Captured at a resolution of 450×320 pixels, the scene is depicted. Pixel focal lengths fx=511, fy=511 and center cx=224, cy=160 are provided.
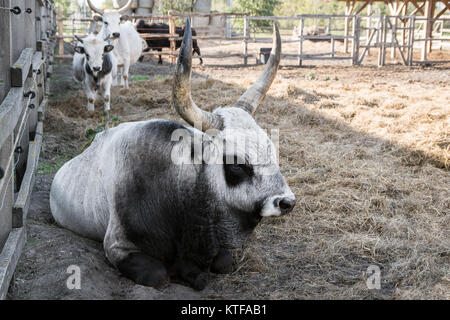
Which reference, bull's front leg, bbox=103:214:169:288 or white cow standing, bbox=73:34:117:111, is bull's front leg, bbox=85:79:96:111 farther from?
bull's front leg, bbox=103:214:169:288

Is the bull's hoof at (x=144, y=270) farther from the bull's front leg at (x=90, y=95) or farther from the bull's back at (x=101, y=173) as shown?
the bull's front leg at (x=90, y=95)

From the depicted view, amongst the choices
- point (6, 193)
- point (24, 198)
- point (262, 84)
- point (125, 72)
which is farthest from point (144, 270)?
point (125, 72)

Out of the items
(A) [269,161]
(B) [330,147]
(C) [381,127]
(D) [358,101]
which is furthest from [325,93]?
(A) [269,161]

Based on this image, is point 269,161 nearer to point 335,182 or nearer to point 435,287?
point 435,287

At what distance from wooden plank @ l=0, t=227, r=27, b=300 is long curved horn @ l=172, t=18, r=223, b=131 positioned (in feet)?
3.90

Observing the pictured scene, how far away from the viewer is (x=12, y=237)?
9.70ft

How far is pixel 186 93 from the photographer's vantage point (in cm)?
278

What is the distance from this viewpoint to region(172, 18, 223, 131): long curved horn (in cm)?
269

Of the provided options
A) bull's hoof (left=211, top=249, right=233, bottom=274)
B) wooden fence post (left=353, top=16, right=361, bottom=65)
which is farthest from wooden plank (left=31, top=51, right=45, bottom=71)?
wooden fence post (left=353, top=16, right=361, bottom=65)

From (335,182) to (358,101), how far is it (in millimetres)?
3982

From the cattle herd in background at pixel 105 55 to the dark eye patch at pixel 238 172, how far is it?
19.4ft

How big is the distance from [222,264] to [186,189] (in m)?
0.67

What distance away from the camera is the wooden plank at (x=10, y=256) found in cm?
251

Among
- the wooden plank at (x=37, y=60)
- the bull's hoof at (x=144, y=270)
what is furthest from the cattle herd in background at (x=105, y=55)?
the bull's hoof at (x=144, y=270)
